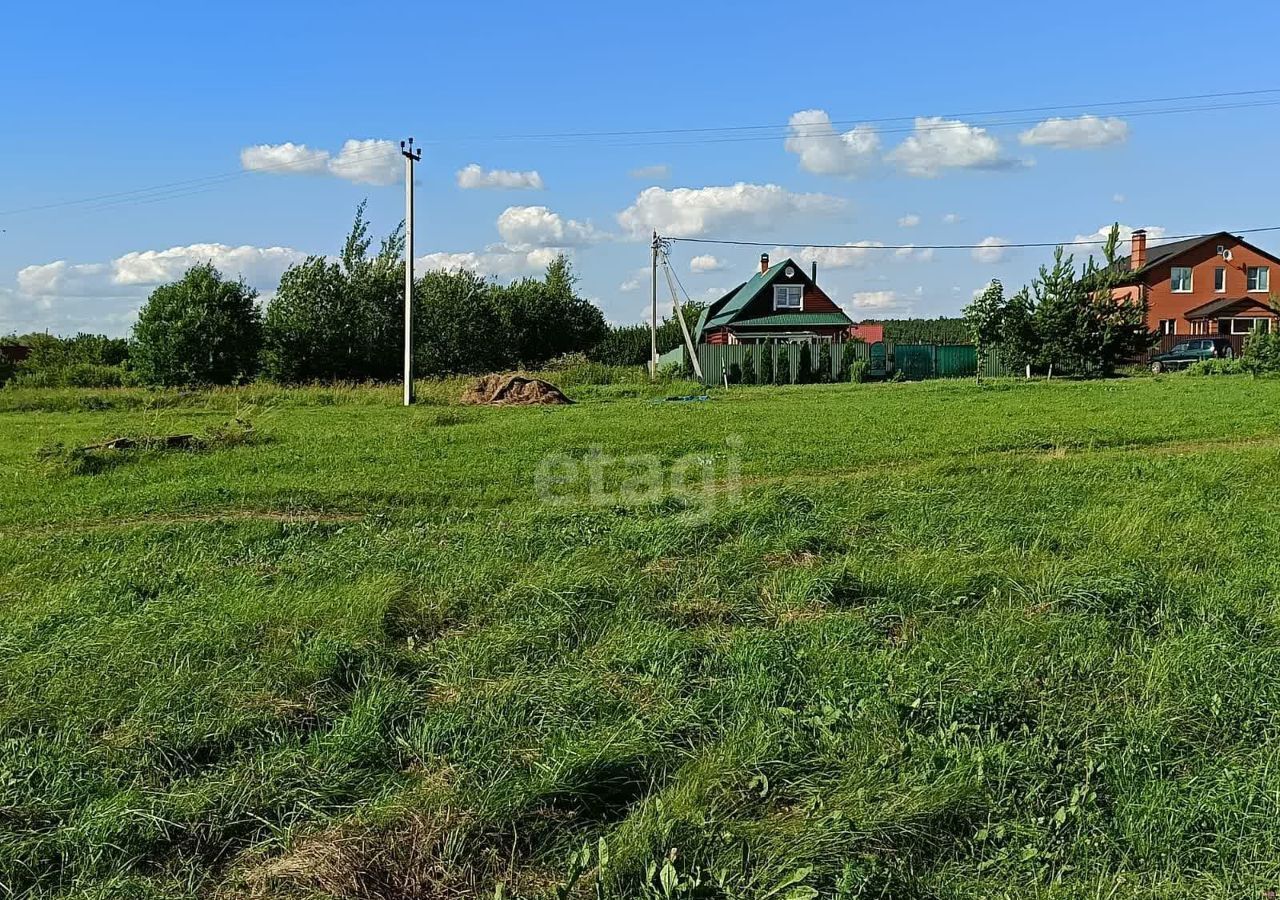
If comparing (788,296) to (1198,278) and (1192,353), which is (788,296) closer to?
(1192,353)

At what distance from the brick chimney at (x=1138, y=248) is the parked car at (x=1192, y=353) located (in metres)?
13.8

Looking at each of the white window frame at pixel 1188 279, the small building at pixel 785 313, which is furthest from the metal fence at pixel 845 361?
the white window frame at pixel 1188 279

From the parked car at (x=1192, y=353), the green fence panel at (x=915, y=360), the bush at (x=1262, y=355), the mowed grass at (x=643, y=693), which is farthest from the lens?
the parked car at (x=1192, y=353)

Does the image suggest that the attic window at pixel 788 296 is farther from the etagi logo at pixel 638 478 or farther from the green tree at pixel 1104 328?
the etagi logo at pixel 638 478

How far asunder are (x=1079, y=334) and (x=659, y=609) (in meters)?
31.5

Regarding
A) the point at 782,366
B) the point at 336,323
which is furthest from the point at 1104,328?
the point at 336,323

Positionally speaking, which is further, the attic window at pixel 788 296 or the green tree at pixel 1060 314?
the attic window at pixel 788 296

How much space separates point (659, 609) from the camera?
16.1ft

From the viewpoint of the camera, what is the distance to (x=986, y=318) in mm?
34844

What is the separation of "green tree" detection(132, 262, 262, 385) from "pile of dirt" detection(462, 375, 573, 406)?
44.8 ft

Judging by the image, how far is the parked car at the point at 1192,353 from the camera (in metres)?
38.1

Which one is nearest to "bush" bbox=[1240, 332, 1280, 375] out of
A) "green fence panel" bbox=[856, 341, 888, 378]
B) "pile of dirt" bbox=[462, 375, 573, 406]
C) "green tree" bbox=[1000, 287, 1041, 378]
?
"green tree" bbox=[1000, 287, 1041, 378]

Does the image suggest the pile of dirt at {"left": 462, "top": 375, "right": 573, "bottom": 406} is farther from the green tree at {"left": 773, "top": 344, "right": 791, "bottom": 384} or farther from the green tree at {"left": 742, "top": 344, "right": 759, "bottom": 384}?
the green tree at {"left": 773, "top": 344, "right": 791, "bottom": 384}

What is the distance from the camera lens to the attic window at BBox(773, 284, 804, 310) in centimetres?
4578
